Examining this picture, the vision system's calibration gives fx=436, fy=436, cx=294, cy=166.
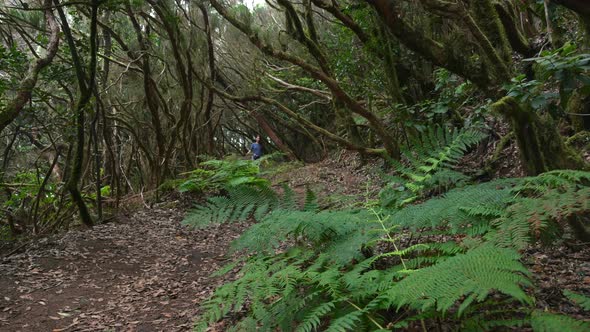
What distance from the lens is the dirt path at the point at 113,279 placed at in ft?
11.6

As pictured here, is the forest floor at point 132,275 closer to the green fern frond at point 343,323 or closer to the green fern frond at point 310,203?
the green fern frond at point 310,203

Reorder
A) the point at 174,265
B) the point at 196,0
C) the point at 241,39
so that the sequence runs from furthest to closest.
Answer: the point at 241,39, the point at 196,0, the point at 174,265

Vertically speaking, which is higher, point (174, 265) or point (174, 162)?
point (174, 162)

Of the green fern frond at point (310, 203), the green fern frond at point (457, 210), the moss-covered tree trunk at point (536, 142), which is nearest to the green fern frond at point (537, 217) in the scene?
the green fern frond at point (457, 210)

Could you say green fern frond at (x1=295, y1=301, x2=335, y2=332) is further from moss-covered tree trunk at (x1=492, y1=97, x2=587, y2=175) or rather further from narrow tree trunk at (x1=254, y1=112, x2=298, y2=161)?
narrow tree trunk at (x1=254, y1=112, x2=298, y2=161)

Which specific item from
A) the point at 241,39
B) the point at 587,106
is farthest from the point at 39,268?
the point at 241,39

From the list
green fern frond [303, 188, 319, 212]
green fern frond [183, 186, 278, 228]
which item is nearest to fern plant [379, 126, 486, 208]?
green fern frond [303, 188, 319, 212]

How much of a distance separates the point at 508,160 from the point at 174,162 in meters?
7.72

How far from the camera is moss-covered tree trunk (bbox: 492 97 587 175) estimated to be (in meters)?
2.73

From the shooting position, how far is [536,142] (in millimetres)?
2756

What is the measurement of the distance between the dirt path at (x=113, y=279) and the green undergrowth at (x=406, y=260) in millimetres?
1357

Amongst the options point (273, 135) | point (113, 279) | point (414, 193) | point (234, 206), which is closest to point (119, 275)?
point (113, 279)

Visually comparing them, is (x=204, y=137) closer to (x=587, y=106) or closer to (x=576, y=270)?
(x=587, y=106)

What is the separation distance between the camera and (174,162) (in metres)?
10.4
